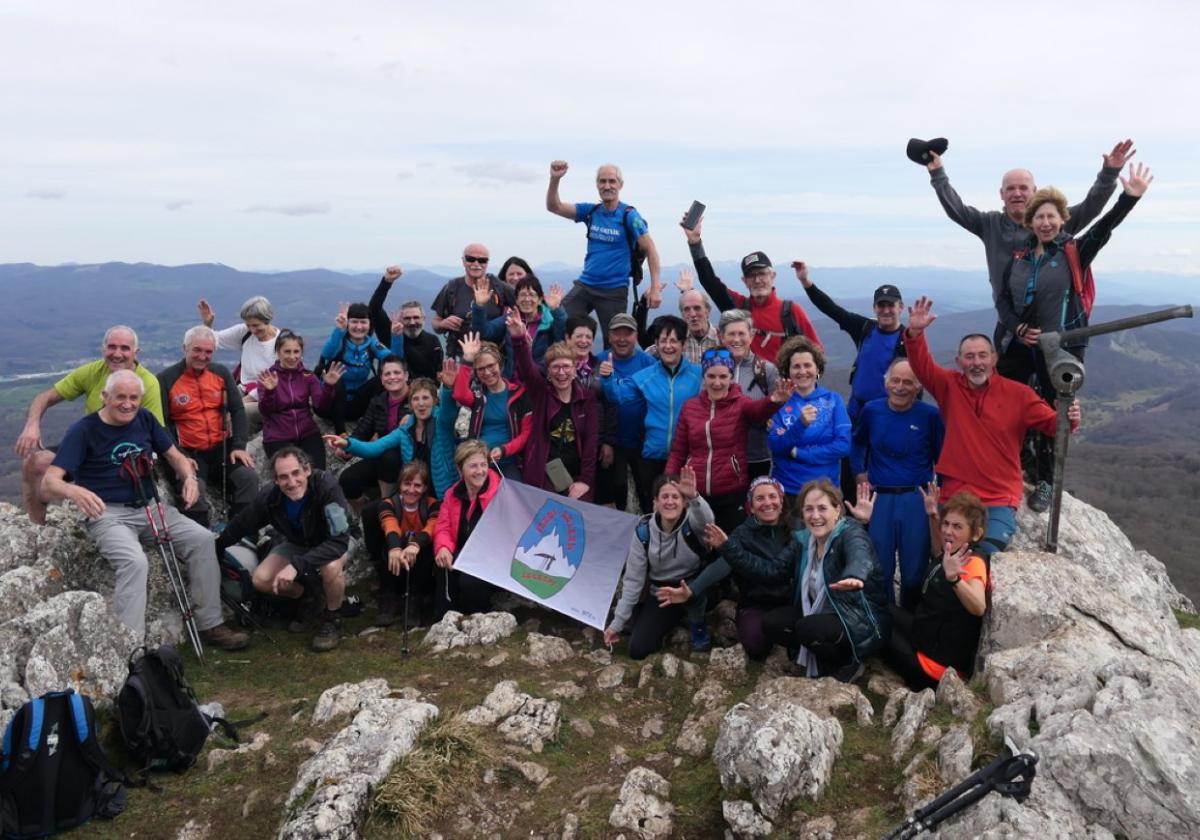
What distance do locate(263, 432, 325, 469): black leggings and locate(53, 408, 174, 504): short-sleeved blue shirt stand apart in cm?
285

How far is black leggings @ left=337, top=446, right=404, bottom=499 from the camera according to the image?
44.6 ft

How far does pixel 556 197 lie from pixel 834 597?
10.1 m

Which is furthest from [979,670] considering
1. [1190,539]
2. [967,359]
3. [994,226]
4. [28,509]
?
[1190,539]

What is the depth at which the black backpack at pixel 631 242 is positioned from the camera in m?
15.7

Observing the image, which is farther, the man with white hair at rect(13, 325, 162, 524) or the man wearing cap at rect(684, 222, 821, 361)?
the man wearing cap at rect(684, 222, 821, 361)

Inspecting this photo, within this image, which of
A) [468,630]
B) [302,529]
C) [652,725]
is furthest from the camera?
[302,529]

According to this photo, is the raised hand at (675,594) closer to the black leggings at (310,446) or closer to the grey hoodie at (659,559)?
the grey hoodie at (659,559)

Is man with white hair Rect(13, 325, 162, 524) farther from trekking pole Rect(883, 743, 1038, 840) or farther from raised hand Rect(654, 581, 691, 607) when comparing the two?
trekking pole Rect(883, 743, 1038, 840)

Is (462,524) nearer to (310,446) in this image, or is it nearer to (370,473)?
(370,473)

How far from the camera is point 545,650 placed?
34.9ft

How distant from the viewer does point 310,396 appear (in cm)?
1423

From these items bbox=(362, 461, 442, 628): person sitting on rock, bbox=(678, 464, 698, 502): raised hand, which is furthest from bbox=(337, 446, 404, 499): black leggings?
bbox=(678, 464, 698, 502): raised hand

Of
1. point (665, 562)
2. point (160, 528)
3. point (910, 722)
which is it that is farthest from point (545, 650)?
point (160, 528)

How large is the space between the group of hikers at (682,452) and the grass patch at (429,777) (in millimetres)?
3295
